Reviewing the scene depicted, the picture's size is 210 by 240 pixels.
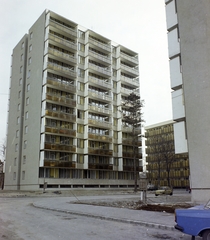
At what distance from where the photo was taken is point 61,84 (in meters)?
49.8

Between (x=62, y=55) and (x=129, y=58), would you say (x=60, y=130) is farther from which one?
(x=129, y=58)

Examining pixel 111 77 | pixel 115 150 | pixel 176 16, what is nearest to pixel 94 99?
pixel 111 77

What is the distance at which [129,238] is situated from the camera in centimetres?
802

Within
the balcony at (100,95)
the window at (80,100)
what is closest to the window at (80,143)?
the window at (80,100)

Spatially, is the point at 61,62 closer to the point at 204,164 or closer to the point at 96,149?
the point at 96,149

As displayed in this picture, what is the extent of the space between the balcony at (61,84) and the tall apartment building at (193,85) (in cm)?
2937

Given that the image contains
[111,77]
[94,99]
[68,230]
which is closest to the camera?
[68,230]

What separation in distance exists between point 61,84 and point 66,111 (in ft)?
16.5

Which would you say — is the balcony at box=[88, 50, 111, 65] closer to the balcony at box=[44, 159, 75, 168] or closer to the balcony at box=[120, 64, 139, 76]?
the balcony at box=[120, 64, 139, 76]

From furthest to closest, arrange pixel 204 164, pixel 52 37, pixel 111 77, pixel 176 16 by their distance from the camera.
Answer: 1. pixel 111 77
2. pixel 52 37
3. pixel 176 16
4. pixel 204 164

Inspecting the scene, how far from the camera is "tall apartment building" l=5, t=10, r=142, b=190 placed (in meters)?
47.1

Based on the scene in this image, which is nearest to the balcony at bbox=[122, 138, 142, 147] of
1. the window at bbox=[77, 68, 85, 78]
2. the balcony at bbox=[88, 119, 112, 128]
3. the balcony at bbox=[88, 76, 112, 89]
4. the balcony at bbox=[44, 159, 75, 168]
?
the balcony at bbox=[88, 119, 112, 128]

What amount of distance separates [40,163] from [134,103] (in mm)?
19904

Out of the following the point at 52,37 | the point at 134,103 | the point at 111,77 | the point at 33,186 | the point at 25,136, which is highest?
the point at 52,37
